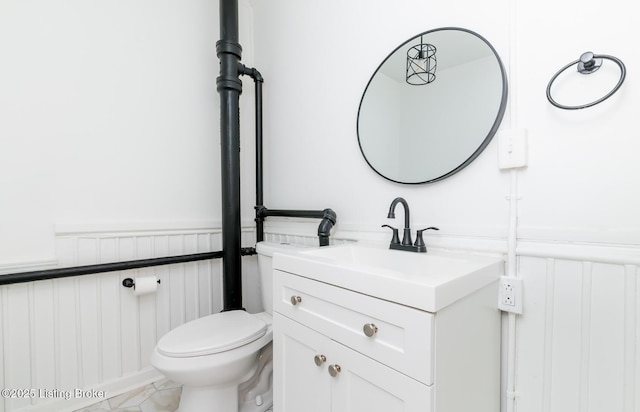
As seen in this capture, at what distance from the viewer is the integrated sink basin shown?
607mm

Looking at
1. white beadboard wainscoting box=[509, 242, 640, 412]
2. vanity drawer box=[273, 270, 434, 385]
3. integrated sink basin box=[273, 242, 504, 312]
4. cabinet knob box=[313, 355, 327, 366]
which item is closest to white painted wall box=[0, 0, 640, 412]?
white beadboard wainscoting box=[509, 242, 640, 412]

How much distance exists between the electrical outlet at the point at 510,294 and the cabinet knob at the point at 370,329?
1.56ft

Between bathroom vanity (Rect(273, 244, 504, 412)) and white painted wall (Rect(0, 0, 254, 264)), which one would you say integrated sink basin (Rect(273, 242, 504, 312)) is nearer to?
bathroom vanity (Rect(273, 244, 504, 412))

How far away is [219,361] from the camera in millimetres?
1062

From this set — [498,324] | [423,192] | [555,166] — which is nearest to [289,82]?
[423,192]

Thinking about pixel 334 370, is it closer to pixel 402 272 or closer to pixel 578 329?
pixel 402 272

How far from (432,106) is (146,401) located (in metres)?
1.94

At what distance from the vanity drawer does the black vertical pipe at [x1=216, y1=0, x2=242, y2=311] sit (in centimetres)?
76

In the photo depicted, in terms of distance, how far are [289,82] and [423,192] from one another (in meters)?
1.12

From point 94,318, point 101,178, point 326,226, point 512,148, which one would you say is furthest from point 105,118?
point 512,148

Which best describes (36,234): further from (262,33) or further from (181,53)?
(262,33)

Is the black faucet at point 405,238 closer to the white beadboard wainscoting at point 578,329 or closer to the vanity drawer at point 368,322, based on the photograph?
the white beadboard wainscoting at point 578,329

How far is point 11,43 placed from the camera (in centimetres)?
117

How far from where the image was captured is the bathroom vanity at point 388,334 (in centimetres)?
60
